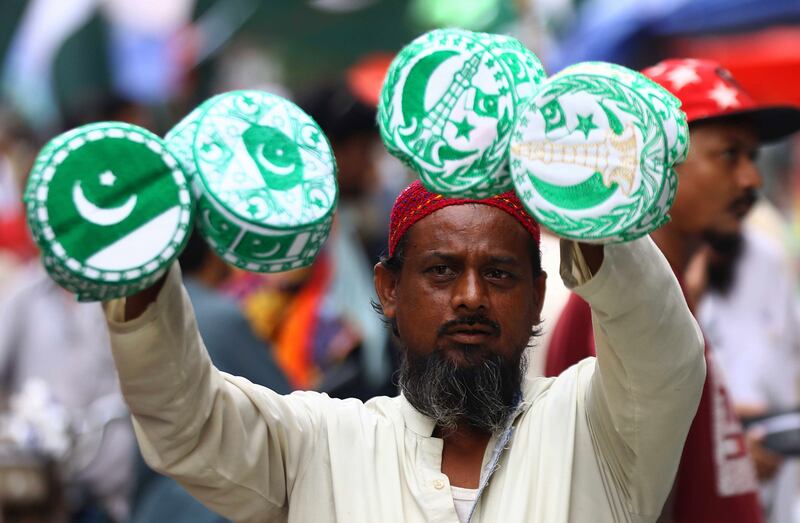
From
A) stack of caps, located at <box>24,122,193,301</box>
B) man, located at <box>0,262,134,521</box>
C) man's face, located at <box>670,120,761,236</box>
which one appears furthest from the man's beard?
man, located at <box>0,262,134,521</box>

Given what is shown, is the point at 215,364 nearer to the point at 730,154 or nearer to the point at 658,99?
the point at 730,154

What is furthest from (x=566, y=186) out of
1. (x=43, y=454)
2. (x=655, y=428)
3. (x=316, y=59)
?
(x=316, y=59)

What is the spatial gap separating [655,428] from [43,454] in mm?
3655

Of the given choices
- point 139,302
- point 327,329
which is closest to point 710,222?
point 139,302

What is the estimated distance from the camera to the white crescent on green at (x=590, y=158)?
254 centimetres

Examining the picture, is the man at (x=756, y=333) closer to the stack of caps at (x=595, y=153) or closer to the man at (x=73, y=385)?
the man at (x=73, y=385)

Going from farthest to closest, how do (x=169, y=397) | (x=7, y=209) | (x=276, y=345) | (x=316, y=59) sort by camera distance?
1. (x=316, y=59)
2. (x=7, y=209)
3. (x=276, y=345)
4. (x=169, y=397)

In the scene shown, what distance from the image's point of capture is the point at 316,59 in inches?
526

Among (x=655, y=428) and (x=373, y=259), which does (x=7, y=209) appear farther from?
(x=655, y=428)

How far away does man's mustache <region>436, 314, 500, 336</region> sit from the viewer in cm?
308

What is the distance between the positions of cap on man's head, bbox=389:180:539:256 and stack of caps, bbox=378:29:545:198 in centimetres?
46

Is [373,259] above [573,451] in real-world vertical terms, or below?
below

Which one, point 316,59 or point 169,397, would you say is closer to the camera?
point 169,397

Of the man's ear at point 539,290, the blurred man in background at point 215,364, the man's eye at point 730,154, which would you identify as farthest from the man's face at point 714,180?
the blurred man in background at point 215,364
